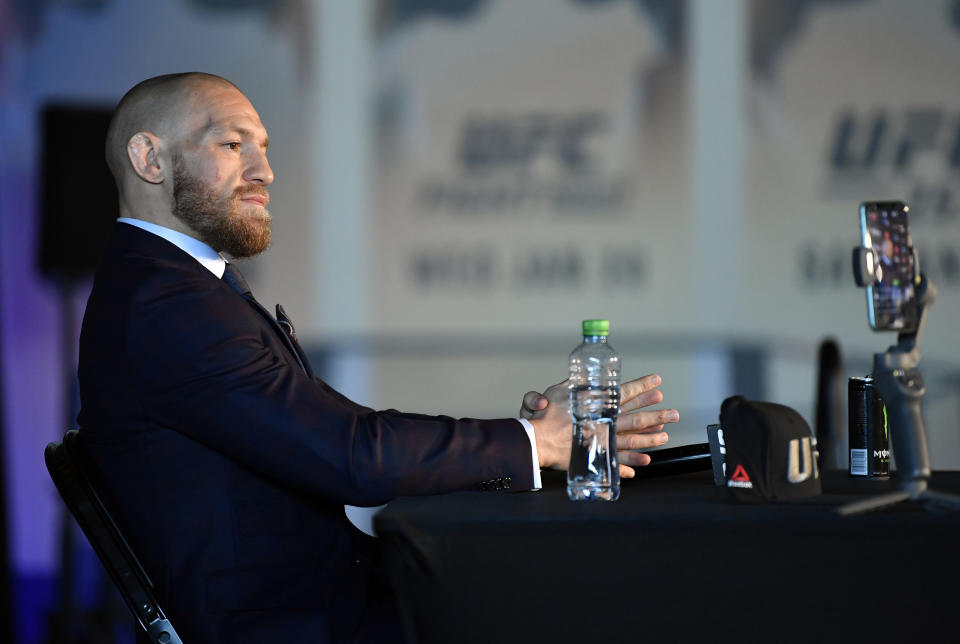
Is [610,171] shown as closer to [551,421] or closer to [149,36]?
[149,36]

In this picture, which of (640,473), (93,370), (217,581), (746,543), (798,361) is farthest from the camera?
(798,361)

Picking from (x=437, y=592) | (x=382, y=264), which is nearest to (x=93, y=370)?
(x=437, y=592)

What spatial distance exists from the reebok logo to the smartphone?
0.27 meters

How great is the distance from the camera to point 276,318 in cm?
186

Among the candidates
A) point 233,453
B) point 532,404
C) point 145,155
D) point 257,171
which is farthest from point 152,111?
point 532,404

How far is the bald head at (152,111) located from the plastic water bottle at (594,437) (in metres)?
0.85

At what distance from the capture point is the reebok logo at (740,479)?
4.58 feet

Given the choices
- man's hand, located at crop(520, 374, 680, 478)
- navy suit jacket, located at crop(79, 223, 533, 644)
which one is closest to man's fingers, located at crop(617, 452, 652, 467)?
man's hand, located at crop(520, 374, 680, 478)

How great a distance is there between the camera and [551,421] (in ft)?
5.48

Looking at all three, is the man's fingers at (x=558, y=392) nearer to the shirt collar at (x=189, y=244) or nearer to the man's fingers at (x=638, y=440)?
the man's fingers at (x=638, y=440)

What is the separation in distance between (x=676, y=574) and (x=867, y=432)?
0.62 m

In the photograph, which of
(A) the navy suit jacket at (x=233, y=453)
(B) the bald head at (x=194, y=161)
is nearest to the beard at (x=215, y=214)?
(B) the bald head at (x=194, y=161)

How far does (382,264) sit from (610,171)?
101 cm

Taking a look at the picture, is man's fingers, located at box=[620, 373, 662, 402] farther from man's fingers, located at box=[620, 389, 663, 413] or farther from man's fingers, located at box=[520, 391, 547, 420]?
man's fingers, located at box=[520, 391, 547, 420]
